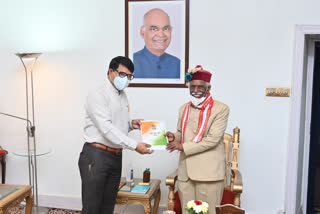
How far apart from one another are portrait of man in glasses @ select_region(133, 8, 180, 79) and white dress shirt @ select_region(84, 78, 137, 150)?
0.94 m

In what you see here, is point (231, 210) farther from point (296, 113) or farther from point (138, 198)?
point (296, 113)

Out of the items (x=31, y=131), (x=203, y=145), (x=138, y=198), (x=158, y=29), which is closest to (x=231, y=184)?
(x=203, y=145)

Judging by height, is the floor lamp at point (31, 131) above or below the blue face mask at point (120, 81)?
below

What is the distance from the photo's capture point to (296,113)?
3.28 m

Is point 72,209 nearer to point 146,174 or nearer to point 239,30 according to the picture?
point 146,174

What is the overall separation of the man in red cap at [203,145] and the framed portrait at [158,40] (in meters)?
1.01

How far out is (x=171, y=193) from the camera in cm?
278

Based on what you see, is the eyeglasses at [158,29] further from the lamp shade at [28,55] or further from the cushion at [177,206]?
the cushion at [177,206]

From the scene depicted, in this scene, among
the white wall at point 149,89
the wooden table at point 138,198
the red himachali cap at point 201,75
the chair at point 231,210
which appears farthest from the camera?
the white wall at point 149,89

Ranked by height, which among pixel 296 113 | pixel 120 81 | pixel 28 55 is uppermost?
pixel 28 55

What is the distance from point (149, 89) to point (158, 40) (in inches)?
22.4

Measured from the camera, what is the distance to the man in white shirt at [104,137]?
250 cm

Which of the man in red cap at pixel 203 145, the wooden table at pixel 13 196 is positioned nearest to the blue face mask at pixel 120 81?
the man in red cap at pixel 203 145

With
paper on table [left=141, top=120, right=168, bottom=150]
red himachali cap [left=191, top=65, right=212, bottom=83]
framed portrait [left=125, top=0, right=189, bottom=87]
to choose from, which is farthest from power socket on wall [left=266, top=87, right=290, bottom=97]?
paper on table [left=141, top=120, right=168, bottom=150]
